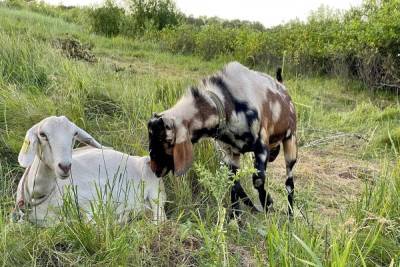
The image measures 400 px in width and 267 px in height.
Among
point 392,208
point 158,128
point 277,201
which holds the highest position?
point 158,128

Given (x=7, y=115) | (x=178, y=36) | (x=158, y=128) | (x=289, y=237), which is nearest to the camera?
(x=289, y=237)

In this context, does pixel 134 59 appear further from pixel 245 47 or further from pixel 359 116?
pixel 359 116

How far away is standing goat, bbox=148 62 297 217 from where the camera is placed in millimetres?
3445

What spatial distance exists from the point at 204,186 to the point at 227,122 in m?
0.53

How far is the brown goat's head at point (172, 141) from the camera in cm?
341

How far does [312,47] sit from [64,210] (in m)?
9.23

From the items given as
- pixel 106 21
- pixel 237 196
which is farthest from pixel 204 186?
pixel 106 21

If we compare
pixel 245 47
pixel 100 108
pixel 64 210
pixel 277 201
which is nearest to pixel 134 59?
pixel 245 47

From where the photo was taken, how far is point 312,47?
1134 centimetres

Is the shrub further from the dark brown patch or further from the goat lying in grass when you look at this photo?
the goat lying in grass

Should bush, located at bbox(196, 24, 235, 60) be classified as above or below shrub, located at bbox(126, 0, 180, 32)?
below

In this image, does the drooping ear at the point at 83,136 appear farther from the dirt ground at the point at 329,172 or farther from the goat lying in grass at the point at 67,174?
the dirt ground at the point at 329,172

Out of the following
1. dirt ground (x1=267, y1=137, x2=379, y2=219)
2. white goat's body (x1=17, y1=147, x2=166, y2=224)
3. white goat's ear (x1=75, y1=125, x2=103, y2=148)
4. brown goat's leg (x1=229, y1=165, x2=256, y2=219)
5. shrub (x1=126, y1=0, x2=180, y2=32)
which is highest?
shrub (x1=126, y1=0, x2=180, y2=32)

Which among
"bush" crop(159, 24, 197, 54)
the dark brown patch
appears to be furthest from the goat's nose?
"bush" crop(159, 24, 197, 54)
